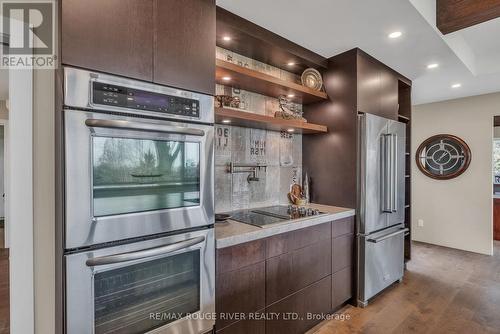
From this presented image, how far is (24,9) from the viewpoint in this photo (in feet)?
3.93

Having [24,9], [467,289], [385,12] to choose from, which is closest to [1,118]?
[24,9]

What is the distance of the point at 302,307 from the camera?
2129 mm

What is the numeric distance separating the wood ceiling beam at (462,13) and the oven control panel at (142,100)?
2.26m

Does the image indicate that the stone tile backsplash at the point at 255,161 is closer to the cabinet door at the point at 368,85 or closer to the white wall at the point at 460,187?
the cabinet door at the point at 368,85

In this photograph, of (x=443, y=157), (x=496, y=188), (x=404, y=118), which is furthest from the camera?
(x=496, y=188)

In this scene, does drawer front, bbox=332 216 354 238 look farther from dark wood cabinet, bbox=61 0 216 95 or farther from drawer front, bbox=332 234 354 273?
dark wood cabinet, bbox=61 0 216 95

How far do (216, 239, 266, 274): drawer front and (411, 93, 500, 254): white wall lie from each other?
14.1ft

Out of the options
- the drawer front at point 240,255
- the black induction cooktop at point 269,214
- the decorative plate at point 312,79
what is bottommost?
the drawer front at point 240,255

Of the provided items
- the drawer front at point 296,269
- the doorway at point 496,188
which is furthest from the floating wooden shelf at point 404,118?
the drawer front at point 296,269

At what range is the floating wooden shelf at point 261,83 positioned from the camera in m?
2.05

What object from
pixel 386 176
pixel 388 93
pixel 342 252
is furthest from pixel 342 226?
pixel 388 93

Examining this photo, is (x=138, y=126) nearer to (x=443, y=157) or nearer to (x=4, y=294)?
(x=4, y=294)

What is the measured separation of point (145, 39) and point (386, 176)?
256cm

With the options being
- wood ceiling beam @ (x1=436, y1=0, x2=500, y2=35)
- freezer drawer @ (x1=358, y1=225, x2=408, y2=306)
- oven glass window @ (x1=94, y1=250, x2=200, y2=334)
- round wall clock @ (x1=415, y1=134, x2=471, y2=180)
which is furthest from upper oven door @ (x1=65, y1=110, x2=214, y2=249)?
round wall clock @ (x1=415, y1=134, x2=471, y2=180)
